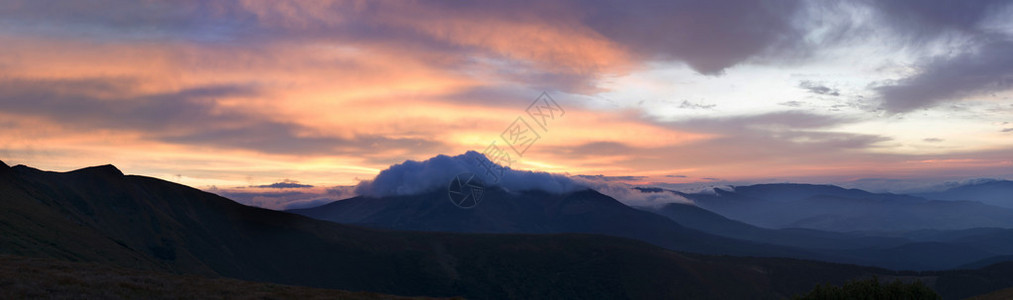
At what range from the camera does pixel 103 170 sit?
167 meters

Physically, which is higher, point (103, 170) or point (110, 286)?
point (103, 170)

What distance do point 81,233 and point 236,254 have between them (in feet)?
291

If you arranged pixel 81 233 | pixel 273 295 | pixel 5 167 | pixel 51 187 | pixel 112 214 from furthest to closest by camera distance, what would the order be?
1. pixel 112 214
2. pixel 51 187
3. pixel 5 167
4. pixel 81 233
5. pixel 273 295

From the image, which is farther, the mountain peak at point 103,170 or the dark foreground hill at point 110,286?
the mountain peak at point 103,170

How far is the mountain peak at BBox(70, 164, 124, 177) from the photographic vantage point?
16291 centimetres

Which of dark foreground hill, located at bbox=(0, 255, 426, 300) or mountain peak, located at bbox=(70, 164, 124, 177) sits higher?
mountain peak, located at bbox=(70, 164, 124, 177)

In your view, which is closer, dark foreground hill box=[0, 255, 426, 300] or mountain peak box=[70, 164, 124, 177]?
dark foreground hill box=[0, 255, 426, 300]

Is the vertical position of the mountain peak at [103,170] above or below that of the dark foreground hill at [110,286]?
above

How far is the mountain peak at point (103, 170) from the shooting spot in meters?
163

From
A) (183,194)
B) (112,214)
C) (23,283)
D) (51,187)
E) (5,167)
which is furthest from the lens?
Result: (183,194)

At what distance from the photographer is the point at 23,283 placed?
35781 mm

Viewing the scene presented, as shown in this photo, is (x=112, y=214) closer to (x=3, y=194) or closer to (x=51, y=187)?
(x=51, y=187)

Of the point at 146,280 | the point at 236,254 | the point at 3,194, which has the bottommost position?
the point at 236,254

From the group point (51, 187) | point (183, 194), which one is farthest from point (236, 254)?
point (51, 187)
